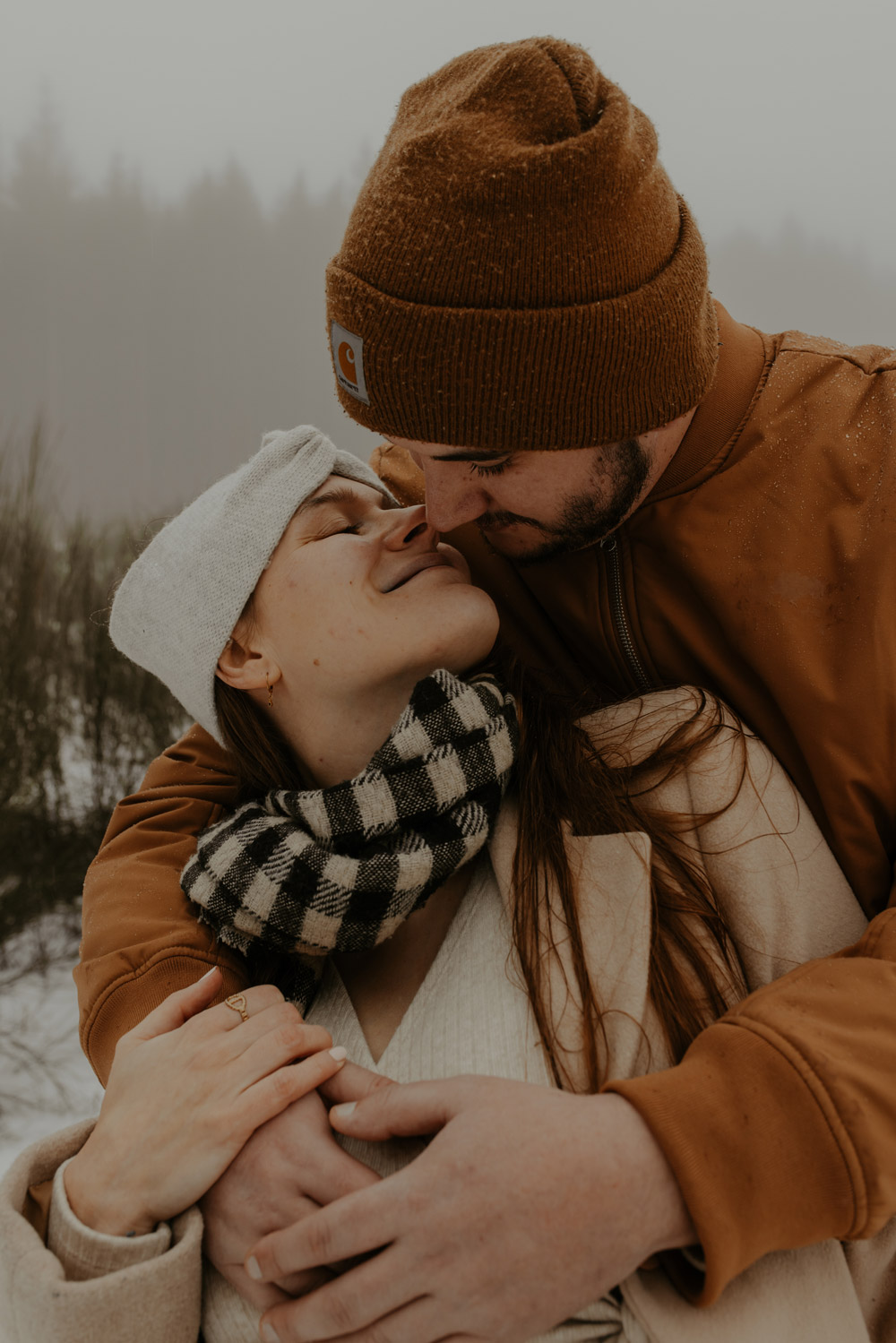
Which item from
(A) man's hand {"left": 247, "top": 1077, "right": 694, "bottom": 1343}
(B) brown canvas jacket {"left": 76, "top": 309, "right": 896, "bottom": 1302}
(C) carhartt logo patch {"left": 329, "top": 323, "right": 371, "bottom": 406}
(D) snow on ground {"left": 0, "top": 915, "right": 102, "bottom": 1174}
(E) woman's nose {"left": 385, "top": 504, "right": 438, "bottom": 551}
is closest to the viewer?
(A) man's hand {"left": 247, "top": 1077, "right": 694, "bottom": 1343}

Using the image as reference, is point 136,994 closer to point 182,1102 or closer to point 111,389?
point 182,1102

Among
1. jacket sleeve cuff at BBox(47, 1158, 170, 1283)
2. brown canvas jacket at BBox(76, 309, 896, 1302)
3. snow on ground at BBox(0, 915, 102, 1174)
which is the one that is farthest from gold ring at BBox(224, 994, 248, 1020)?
snow on ground at BBox(0, 915, 102, 1174)

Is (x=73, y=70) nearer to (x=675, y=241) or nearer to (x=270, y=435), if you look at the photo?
(x=270, y=435)

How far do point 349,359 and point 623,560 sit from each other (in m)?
0.53

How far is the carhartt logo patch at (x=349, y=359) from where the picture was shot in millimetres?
1306

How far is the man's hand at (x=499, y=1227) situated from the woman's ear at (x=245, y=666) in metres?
0.71

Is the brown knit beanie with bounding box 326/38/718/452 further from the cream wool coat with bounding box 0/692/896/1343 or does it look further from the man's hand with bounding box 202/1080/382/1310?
the man's hand with bounding box 202/1080/382/1310

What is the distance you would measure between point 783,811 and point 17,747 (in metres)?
2.51

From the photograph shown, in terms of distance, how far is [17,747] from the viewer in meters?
2.97

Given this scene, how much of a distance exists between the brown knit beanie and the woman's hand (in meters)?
0.81

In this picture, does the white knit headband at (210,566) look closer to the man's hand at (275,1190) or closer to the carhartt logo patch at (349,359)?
the carhartt logo patch at (349,359)

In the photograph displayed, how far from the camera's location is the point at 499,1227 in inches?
32.3

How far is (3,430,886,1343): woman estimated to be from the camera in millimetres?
984

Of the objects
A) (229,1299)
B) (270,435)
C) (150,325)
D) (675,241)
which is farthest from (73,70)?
(229,1299)
